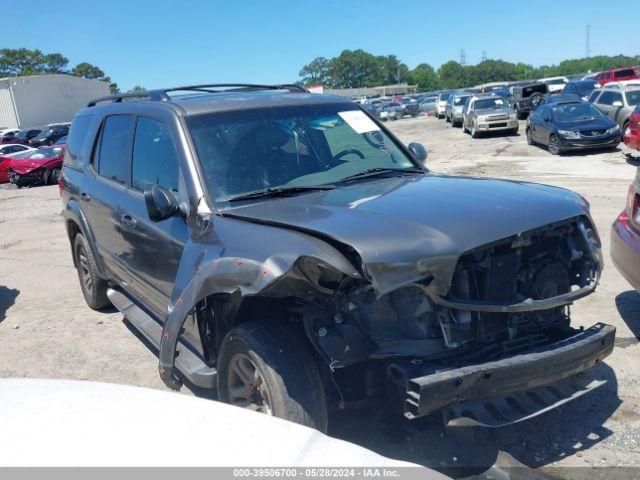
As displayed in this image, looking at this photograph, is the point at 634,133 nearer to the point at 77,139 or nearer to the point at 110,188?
A: the point at 77,139

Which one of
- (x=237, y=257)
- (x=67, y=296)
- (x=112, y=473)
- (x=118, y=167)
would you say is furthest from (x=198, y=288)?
(x=67, y=296)

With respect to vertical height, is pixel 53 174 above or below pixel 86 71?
below

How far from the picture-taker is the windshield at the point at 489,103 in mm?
24859

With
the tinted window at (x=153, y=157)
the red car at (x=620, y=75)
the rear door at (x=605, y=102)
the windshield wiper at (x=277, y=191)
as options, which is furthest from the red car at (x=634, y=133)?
the red car at (x=620, y=75)

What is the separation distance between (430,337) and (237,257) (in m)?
1.04

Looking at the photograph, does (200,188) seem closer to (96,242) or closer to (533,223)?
(533,223)

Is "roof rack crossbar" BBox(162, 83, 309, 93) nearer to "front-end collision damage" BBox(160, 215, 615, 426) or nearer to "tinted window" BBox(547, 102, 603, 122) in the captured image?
"front-end collision damage" BBox(160, 215, 615, 426)

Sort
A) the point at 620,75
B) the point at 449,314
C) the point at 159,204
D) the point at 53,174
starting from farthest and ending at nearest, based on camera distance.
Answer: the point at 620,75 → the point at 53,174 → the point at 159,204 → the point at 449,314

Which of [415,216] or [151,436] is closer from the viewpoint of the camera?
[151,436]

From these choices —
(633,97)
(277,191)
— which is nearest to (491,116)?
(633,97)

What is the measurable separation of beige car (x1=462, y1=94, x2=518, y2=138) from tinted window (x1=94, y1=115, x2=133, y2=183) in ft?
67.7

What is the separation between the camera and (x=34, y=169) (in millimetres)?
20578

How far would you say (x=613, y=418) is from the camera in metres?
3.60

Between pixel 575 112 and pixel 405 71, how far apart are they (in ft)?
469
